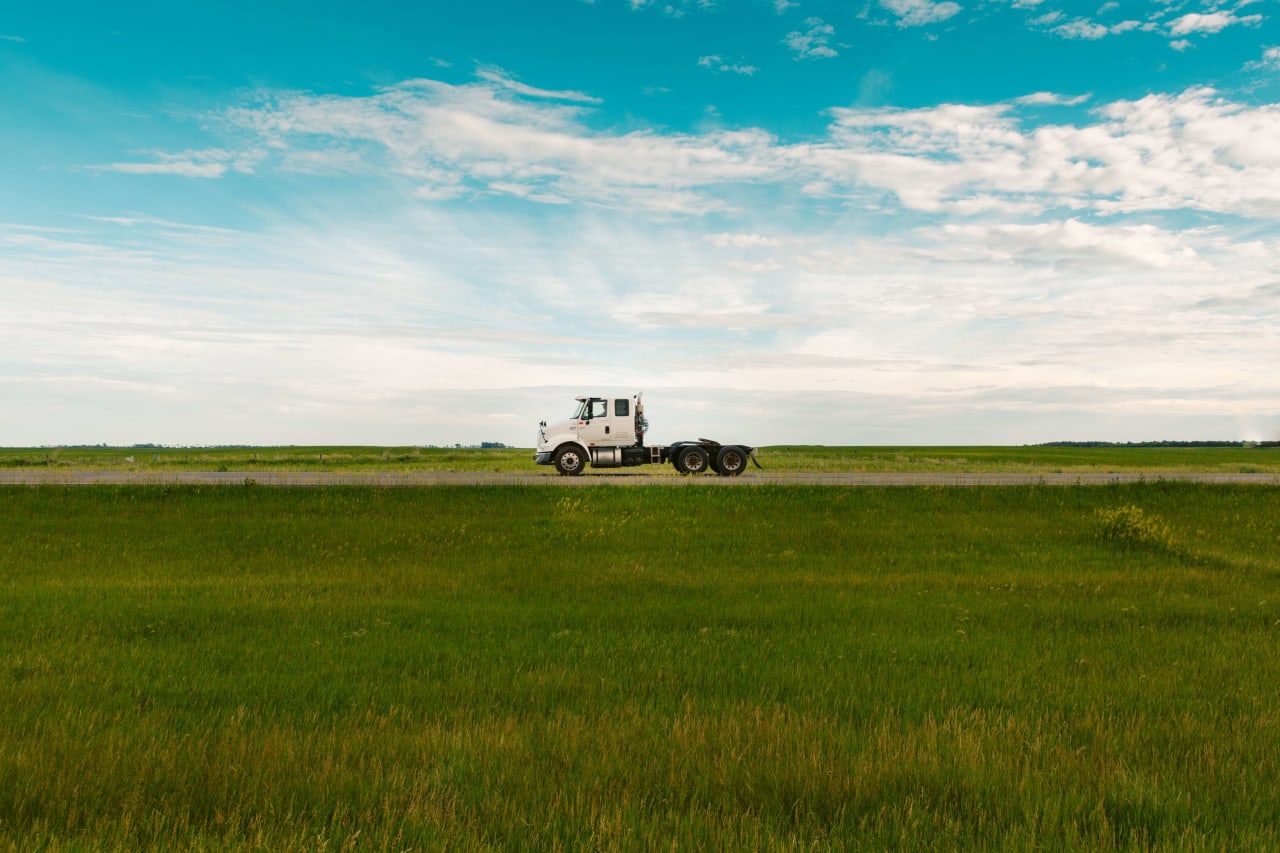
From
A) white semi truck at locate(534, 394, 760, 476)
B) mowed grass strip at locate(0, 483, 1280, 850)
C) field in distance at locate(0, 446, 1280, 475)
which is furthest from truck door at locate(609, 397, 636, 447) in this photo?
mowed grass strip at locate(0, 483, 1280, 850)

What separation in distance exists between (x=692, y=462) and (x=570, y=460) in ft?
19.3

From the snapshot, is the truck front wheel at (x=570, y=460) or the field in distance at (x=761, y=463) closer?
the truck front wheel at (x=570, y=460)

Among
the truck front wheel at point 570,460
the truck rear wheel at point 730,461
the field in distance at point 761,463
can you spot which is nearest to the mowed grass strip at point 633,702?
the truck front wheel at point 570,460

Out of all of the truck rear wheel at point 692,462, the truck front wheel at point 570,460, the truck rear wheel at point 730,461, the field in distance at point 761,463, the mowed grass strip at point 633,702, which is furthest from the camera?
the field in distance at point 761,463

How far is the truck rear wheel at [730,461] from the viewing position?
40.5 meters

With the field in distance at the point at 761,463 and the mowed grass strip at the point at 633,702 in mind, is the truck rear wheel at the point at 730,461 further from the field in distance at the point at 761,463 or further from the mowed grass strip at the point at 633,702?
the mowed grass strip at the point at 633,702

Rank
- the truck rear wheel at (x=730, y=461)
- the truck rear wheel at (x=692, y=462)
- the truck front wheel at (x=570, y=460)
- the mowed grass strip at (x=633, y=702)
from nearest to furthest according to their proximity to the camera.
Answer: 1. the mowed grass strip at (x=633, y=702)
2. the truck front wheel at (x=570, y=460)
3. the truck rear wheel at (x=692, y=462)
4. the truck rear wheel at (x=730, y=461)

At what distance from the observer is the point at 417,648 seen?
10.1 metres

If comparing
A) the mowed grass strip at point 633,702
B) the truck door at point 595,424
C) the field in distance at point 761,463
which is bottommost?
the mowed grass strip at point 633,702

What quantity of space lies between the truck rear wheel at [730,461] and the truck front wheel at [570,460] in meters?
6.43

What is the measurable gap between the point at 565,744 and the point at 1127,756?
415 cm

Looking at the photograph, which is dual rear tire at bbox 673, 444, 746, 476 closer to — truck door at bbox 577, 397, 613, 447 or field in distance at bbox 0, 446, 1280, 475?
field in distance at bbox 0, 446, 1280, 475

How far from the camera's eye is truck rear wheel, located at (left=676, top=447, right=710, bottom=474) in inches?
1586

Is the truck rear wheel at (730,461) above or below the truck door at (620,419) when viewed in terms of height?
below
